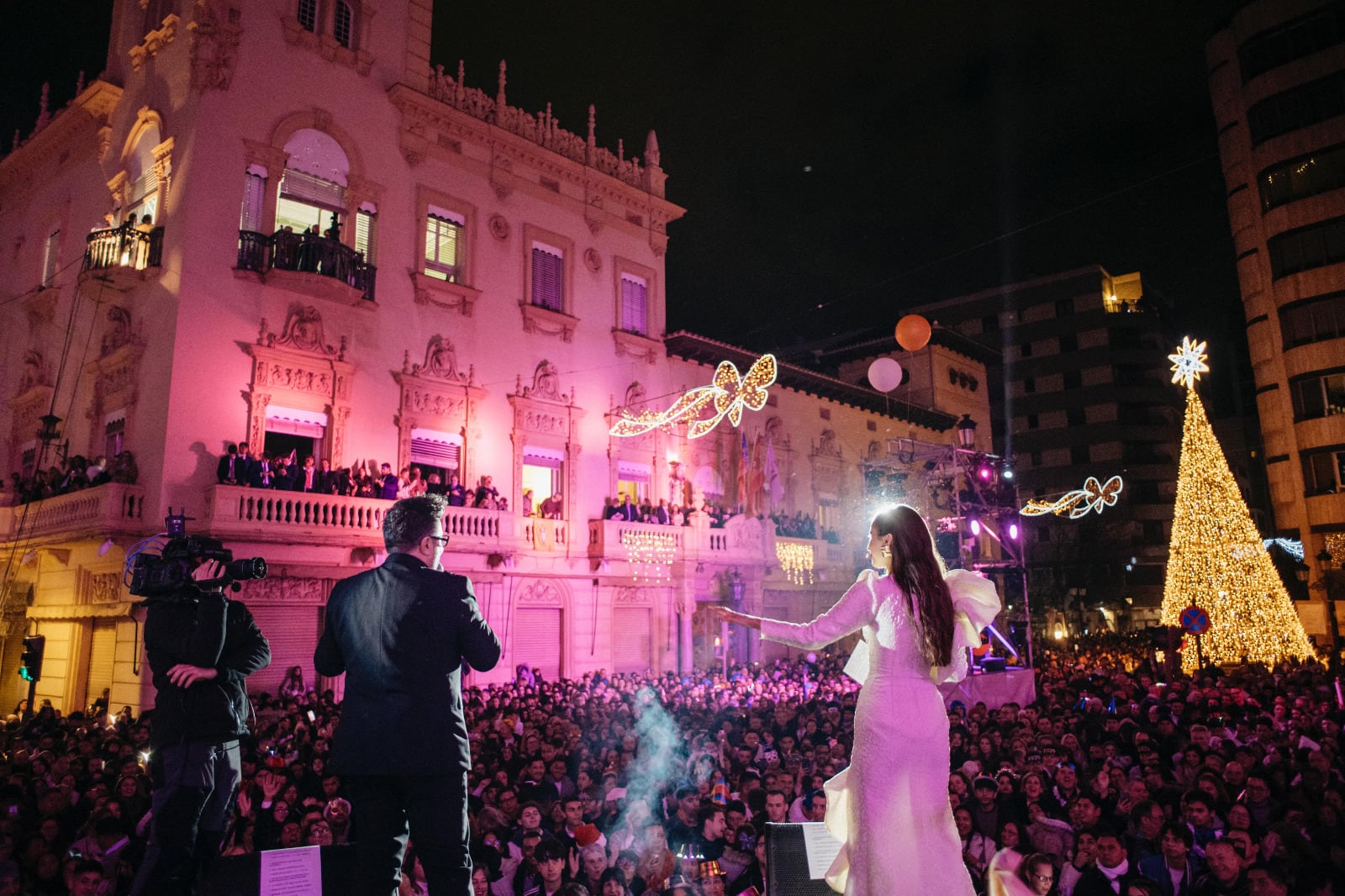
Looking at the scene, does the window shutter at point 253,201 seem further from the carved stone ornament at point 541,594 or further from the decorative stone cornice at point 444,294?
the carved stone ornament at point 541,594

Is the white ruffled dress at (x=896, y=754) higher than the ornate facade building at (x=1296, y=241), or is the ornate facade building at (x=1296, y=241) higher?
the ornate facade building at (x=1296, y=241)

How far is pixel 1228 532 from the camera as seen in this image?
22.9 metres

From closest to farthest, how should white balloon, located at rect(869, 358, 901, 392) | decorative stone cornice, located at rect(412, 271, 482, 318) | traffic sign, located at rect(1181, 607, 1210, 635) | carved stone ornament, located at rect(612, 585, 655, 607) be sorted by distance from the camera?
traffic sign, located at rect(1181, 607, 1210, 635), white balloon, located at rect(869, 358, 901, 392), decorative stone cornice, located at rect(412, 271, 482, 318), carved stone ornament, located at rect(612, 585, 655, 607)

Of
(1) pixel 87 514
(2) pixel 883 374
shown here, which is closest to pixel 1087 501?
(2) pixel 883 374

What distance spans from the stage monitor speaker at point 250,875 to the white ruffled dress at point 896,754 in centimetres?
234

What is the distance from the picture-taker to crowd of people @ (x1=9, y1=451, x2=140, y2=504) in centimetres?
1778

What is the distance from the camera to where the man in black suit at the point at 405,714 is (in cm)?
328

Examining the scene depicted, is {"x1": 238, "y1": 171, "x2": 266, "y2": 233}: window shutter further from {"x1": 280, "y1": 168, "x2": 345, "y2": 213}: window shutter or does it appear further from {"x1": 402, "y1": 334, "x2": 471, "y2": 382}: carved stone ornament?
{"x1": 402, "y1": 334, "x2": 471, "y2": 382}: carved stone ornament

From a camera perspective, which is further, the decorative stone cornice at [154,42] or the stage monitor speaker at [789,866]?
the decorative stone cornice at [154,42]

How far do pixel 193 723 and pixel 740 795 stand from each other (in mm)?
6003

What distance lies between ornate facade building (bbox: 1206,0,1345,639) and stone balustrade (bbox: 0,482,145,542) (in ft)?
113

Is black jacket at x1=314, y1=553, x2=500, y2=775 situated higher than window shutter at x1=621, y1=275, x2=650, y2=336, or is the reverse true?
window shutter at x1=621, y1=275, x2=650, y2=336

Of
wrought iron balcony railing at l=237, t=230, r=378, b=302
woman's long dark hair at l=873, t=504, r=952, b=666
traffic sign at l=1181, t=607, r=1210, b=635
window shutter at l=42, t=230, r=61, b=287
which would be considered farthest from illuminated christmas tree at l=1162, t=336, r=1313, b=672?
window shutter at l=42, t=230, r=61, b=287

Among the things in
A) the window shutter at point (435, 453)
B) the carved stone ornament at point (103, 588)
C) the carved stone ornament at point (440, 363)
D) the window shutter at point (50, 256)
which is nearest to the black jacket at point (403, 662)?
the carved stone ornament at point (103, 588)
